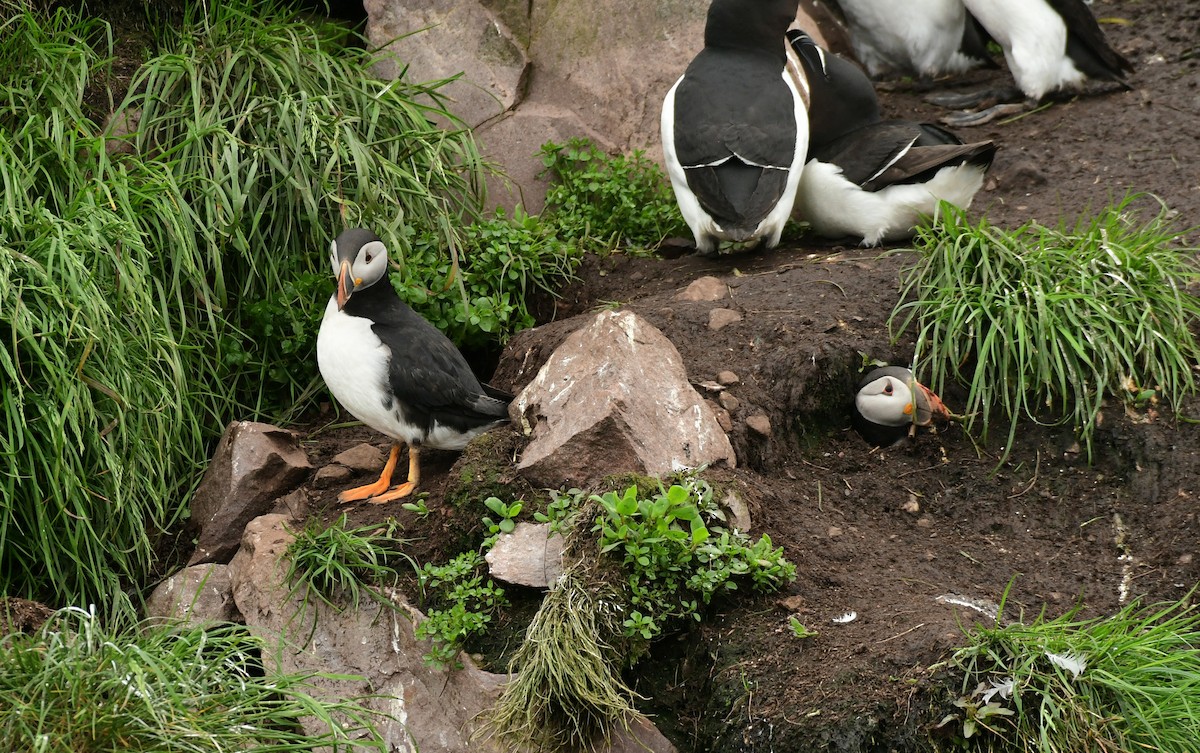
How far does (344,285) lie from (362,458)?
83cm

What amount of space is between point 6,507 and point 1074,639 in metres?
3.21

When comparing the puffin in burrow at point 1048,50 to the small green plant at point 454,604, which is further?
the puffin in burrow at point 1048,50

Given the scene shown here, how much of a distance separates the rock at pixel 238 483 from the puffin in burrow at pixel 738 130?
206 centimetres

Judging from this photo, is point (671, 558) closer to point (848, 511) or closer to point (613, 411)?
point (613, 411)

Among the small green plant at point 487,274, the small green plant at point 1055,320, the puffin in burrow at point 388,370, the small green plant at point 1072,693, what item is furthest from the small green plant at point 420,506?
the small green plant at point 1055,320

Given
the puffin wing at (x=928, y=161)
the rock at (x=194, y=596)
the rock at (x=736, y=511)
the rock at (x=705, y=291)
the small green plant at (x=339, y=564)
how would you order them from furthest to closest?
the puffin wing at (x=928, y=161) → the rock at (x=705, y=291) → the rock at (x=194, y=596) → the small green plant at (x=339, y=564) → the rock at (x=736, y=511)

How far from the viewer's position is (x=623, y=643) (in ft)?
11.9

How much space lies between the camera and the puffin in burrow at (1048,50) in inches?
274

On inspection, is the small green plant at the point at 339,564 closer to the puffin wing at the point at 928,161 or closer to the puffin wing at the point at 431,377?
the puffin wing at the point at 431,377

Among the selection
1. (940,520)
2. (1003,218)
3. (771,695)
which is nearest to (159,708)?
(771,695)

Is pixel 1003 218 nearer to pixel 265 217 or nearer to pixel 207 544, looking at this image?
pixel 265 217

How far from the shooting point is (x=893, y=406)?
4598 mm

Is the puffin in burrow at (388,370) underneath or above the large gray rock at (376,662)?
above

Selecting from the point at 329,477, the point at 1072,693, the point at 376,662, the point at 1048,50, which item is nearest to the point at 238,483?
the point at 329,477
